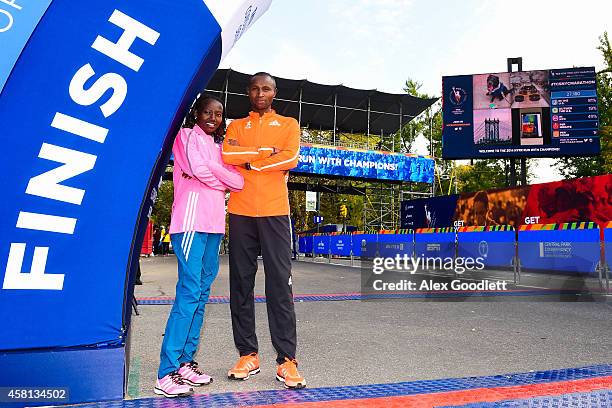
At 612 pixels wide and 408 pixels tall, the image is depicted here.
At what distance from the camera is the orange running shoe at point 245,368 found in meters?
3.09

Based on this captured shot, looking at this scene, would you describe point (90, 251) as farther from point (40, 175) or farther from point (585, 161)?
point (585, 161)

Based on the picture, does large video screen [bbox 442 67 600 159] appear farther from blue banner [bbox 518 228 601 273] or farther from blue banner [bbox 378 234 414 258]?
blue banner [bbox 518 228 601 273]

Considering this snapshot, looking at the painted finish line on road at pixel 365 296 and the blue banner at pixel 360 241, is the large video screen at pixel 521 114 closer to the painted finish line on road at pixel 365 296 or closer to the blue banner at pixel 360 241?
the blue banner at pixel 360 241

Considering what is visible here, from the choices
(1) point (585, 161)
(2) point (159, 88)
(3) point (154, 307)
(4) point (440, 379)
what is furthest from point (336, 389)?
(1) point (585, 161)

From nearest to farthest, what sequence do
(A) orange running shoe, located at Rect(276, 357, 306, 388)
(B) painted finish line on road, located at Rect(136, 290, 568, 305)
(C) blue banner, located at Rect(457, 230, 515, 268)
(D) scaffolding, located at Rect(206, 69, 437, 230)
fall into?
(A) orange running shoe, located at Rect(276, 357, 306, 388) < (B) painted finish line on road, located at Rect(136, 290, 568, 305) < (C) blue banner, located at Rect(457, 230, 515, 268) < (D) scaffolding, located at Rect(206, 69, 437, 230)

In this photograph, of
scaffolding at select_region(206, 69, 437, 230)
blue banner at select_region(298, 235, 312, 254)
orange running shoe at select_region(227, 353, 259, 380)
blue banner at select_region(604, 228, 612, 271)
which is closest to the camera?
orange running shoe at select_region(227, 353, 259, 380)

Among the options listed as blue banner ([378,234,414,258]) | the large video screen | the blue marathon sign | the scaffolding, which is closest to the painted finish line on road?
the blue marathon sign

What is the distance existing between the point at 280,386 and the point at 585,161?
37.7 metres

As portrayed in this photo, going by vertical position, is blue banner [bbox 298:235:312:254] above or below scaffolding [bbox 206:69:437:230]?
below

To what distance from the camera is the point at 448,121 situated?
2256 cm

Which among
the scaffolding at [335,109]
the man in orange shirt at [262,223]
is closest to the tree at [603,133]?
the scaffolding at [335,109]

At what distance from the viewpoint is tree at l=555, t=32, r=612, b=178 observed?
2594 centimetres

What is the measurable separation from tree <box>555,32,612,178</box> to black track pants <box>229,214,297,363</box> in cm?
2713

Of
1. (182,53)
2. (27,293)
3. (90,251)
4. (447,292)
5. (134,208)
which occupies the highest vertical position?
(182,53)
